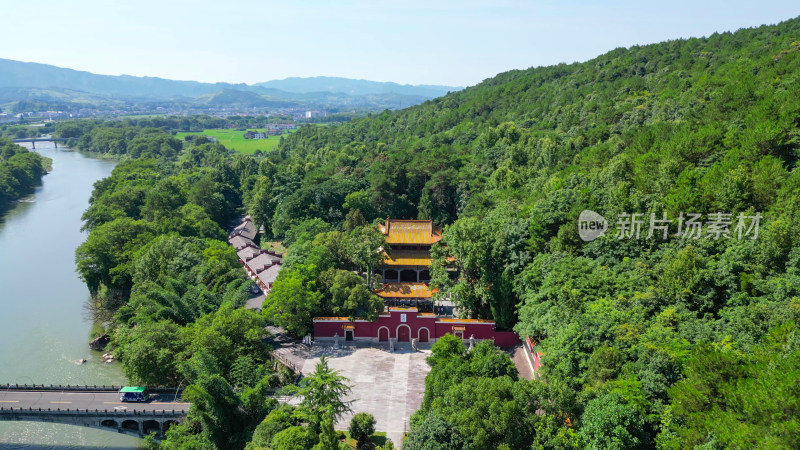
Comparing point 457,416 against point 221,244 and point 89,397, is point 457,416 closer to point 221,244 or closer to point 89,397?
point 89,397

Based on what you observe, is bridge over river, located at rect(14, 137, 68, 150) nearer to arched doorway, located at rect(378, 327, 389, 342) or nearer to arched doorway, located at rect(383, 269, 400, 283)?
arched doorway, located at rect(383, 269, 400, 283)

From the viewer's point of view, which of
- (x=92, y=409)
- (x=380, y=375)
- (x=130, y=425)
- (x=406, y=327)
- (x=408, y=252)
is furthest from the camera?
(x=408, y=252)

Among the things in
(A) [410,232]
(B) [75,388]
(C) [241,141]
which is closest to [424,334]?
(A) [410,232]

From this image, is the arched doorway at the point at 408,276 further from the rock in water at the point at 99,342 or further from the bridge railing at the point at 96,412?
the rock in water at the point at 99,342

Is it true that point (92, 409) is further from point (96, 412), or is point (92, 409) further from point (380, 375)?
point (380, 375)

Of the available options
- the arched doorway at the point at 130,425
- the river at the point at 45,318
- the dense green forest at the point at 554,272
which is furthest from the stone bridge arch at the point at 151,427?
the dense green forest at the point at 554,272

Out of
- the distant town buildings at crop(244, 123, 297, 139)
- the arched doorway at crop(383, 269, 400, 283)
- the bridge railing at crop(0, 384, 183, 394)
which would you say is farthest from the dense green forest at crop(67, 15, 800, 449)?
the distant town buildings at crop(244, 123, 297, 139)

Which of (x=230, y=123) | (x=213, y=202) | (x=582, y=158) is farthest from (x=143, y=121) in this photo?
(x=582, y=158)
